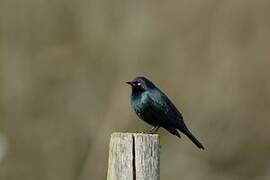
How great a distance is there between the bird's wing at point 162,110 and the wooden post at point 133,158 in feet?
6.32

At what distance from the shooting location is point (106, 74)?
434 inches

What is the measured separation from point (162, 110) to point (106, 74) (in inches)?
187

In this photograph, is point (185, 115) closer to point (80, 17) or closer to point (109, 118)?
point (109, 118)

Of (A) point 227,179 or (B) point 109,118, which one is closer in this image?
(B) point 109,118

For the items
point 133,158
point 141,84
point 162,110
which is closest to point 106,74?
point 141,84

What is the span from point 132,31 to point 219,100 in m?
1.22

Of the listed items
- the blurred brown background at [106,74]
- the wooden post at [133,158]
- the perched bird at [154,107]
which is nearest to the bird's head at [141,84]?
the perched bird at [154,107]

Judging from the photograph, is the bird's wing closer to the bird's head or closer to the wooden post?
the bird's head

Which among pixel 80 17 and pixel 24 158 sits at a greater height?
pixel 80 17

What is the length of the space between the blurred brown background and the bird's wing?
4.37 metres

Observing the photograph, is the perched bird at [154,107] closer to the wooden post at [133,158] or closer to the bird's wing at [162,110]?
the bird's wing at [162,110]

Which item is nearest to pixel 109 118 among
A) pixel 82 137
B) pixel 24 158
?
pixel 82 137

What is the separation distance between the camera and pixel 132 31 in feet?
35.9

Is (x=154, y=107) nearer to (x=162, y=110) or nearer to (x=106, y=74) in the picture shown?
(x=162, y=110)
